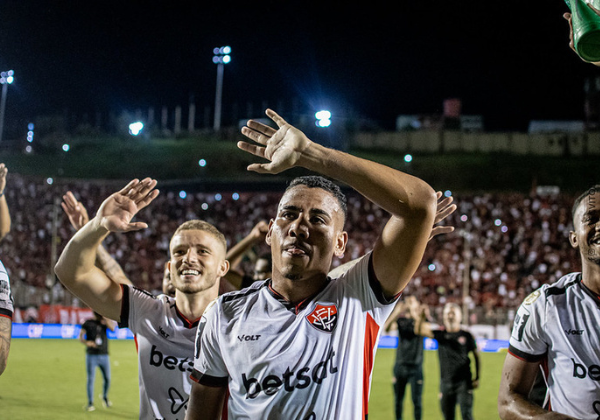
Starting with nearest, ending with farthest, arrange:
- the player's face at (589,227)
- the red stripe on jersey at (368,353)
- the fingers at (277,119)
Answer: the fingers at (277,119), the red stripe on jersey at (368,353), the player's face at (589,227)

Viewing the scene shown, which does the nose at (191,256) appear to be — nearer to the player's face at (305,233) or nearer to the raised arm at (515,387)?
the player's face at (305,233)

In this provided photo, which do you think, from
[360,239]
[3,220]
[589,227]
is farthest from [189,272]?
[360,239]

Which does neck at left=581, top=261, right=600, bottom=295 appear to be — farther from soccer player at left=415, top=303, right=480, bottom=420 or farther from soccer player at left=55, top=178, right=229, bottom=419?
soccer player at left=415, top=303, right=480, bottom=420

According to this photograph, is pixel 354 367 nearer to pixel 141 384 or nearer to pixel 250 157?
pixel 141 384

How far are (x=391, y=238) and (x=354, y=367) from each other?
59cm

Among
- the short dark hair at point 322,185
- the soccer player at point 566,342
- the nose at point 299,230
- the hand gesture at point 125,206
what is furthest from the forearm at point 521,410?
the hand gesture at point 125,206

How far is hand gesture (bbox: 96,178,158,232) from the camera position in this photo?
140 inches

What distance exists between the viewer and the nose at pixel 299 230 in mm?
2553

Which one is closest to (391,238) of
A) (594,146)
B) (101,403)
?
(101,403)

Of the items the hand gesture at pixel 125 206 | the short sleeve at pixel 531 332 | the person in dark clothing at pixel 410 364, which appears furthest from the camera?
the person in dark clothing at pixel 410 364

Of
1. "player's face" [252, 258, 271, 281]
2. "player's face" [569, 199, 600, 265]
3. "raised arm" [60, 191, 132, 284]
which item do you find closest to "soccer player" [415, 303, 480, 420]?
"player's face" [252, 258, 271, 281]

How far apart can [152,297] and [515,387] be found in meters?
2.42

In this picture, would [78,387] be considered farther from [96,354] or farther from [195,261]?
[195,261]

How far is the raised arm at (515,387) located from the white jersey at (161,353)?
1.84 meters
